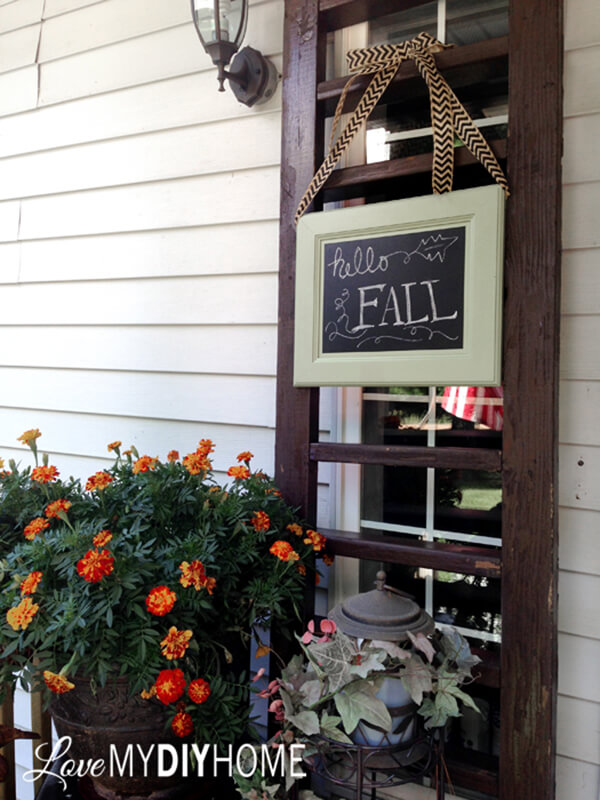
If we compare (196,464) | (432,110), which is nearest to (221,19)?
(432,110)

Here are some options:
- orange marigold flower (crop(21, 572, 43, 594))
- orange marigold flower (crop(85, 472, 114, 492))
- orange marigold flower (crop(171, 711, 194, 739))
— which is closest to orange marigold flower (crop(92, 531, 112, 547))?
orange marigold flower (crop(21, 572, 43, 594))

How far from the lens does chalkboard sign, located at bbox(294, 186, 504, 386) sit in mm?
1337

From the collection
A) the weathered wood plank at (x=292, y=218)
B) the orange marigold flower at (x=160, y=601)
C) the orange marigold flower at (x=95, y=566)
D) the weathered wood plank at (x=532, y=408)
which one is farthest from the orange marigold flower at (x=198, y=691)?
the weathered wood plank at (x=532, y=408)

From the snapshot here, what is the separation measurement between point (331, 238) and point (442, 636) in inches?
35.4

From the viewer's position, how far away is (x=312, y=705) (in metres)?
1.17

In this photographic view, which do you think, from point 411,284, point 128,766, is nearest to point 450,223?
point 411,284

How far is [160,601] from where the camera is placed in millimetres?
1155

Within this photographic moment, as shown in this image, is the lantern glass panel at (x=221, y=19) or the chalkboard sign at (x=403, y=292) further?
the lantern glass panel at (x=221, y=19)

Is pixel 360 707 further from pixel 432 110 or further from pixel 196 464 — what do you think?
pixel 432 110

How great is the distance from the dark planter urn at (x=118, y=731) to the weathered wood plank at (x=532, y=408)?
2.27ft

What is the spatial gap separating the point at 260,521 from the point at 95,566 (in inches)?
14.3

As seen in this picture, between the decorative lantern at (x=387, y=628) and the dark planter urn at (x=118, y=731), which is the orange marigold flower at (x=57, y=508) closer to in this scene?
the dark planter urn at (x=118, y=731)

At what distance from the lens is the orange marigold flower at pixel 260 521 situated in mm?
1382

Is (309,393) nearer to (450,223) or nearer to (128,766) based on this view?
(450,223)
